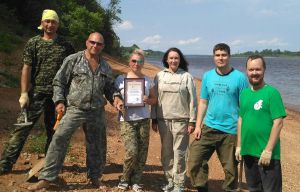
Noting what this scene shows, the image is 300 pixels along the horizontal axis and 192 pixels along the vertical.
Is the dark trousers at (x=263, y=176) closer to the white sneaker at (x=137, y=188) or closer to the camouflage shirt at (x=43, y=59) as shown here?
the white sneaker at (x=137, y=188)

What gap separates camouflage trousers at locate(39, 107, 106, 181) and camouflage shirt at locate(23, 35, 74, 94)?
2.07 ft

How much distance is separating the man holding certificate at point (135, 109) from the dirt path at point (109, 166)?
622 millimetres

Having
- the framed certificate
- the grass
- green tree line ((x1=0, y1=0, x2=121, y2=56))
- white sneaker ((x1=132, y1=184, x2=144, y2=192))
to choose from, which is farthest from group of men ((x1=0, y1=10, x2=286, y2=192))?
green tree line ((x1=0, y1=0, x2=121, y2=56))

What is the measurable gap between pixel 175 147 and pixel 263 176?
1578 millimetres

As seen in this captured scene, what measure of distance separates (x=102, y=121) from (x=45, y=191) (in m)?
1.17

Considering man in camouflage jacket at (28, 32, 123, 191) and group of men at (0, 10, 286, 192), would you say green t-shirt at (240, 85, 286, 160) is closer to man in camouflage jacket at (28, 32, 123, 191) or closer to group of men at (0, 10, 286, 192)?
group of men at (0, 10, 286, 192)

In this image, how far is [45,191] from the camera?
5258 millimetres

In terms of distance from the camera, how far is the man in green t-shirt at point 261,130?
4.16 m

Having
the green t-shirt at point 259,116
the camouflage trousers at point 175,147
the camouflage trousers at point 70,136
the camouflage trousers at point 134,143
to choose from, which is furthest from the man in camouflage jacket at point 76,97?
the green t-shirt at point 259,116

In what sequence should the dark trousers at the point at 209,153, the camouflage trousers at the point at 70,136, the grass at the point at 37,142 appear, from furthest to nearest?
the grass at the point at 37,142, the dark trousers at the point at 209,153, the camouflage trousers at the point at 70,136

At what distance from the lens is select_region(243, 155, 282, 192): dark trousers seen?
4.23 m

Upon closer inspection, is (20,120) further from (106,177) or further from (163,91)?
(163,91)

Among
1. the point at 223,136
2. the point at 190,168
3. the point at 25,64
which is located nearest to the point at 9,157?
the point at 25,64

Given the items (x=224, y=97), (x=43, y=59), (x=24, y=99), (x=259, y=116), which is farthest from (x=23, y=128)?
(x=259, y=116)
